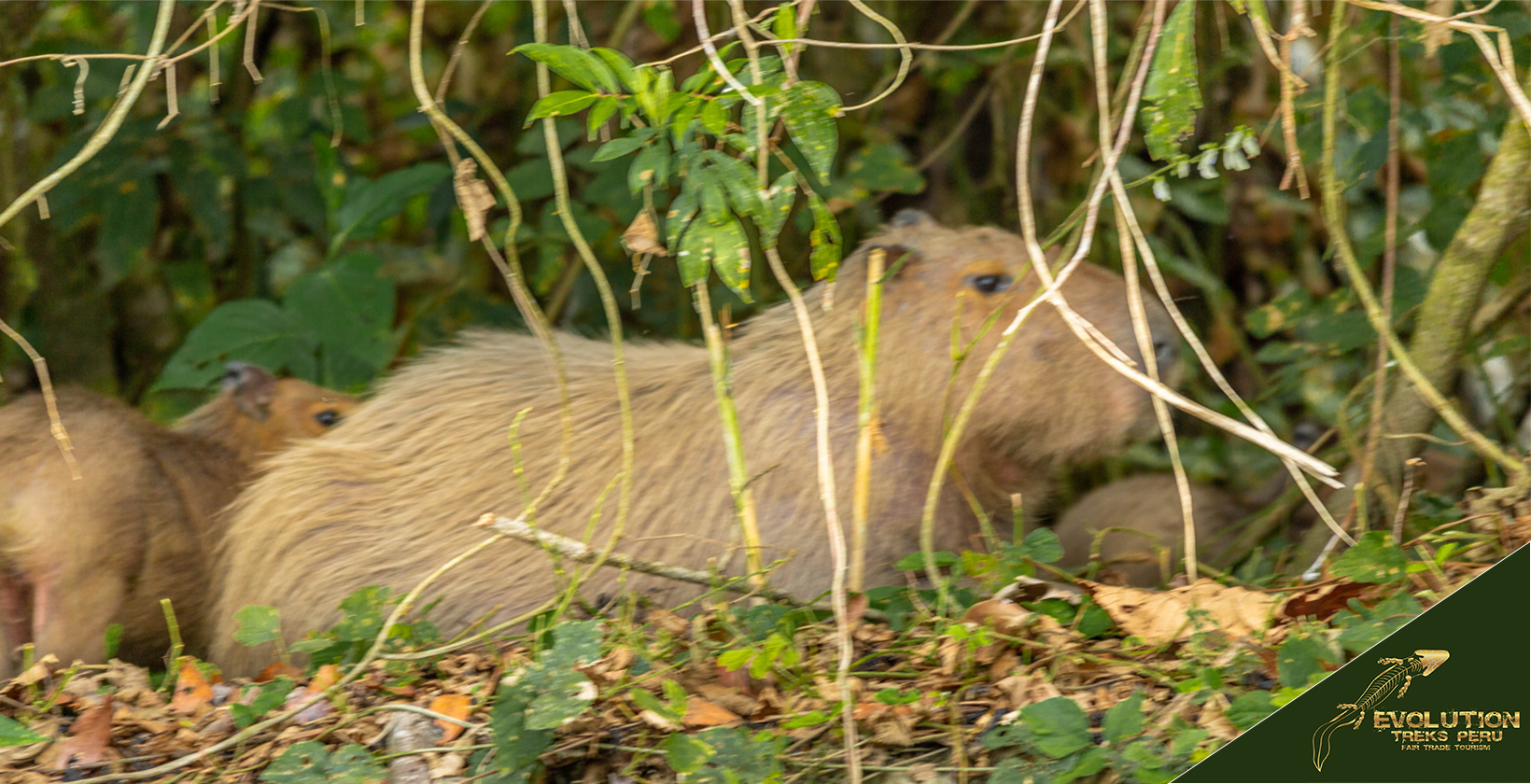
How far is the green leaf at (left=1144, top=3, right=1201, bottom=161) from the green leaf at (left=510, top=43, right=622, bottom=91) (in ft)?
2.91

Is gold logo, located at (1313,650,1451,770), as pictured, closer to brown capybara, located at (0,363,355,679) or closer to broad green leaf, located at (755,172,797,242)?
broad green leaf, located at (755,172,797,242)

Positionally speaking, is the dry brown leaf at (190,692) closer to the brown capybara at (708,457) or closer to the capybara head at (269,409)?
the brown capybara at (708,457)

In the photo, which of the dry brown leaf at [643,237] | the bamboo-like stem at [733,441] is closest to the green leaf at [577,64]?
the dry brown leaf at [643,237]

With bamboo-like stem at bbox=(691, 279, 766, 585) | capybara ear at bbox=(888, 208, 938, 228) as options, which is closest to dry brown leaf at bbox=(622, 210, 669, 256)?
bamboo-like stem at bbox=(691, 279, 766, 585)

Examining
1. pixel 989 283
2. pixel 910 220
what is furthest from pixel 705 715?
pixel 910 220

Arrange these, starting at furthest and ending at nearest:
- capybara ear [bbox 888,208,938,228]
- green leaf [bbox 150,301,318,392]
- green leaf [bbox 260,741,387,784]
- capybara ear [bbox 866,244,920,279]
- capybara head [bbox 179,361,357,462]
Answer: capybara head [bbox 179,361,357,462] → green leaf [bbox 150,301,318,392] → capybara ear [bbox 888,208,938,228] → capybara ear [bbox 866,244,920,279] → green leaf [bbox 260,741,387,784]

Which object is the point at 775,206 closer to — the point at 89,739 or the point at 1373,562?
the point at 1373,562

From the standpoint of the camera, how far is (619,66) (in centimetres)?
217

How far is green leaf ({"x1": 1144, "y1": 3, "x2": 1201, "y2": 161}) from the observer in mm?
2070

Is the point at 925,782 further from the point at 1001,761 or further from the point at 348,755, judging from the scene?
the point at 348,755

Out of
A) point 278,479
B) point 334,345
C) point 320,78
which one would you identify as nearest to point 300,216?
point 320,78

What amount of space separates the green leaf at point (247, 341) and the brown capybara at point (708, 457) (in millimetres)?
605

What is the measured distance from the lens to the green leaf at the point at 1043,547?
7.88 ft

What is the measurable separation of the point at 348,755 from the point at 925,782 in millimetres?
917
